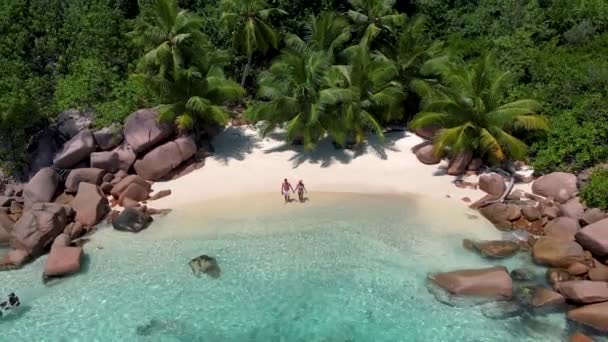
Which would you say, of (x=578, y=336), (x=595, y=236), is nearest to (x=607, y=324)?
(x=578, y=336)

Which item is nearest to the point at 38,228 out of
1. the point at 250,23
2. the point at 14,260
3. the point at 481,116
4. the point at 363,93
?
the point at 14,260

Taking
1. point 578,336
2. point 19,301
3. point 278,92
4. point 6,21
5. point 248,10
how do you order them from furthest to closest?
1. point 6,21
2. point 248,10
3. point 278,92
4. point 19,301
5. point 578,336

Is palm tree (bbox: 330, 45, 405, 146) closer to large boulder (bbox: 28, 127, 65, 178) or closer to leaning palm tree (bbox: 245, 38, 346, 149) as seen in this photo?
leaning palm tree (bbox: 245, 38, 346, 149)

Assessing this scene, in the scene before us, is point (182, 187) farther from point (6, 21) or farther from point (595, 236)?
point (595, 236)

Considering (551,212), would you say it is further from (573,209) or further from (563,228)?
(563,228)

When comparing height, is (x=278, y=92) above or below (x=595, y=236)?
above

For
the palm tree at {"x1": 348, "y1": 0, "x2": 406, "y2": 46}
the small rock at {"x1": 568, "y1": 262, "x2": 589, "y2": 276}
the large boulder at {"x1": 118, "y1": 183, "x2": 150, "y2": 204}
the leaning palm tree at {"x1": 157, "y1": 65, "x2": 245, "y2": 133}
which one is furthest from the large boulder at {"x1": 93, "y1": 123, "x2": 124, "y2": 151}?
the small rock at {"x1": 568, "y1": 262, "x2": 589, "y2": 276}

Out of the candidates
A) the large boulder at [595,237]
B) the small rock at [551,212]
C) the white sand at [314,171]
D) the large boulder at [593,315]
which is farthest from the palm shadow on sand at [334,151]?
the large boulder at [593,315]
